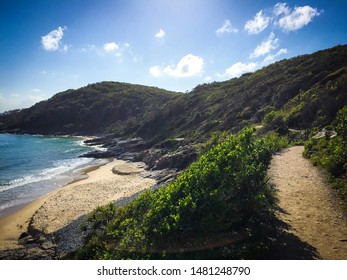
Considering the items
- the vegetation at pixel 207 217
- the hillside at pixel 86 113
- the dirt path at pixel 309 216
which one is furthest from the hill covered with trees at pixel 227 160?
the hillside at pixel 86 113

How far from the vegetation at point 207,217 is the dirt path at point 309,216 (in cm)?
141

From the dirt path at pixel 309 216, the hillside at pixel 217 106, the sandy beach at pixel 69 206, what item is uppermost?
the hillside at pixel 217 106

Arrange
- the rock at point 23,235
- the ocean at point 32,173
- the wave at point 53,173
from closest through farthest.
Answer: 1. the rock at point 23,235
2. the ocean at point 32,173
3. the wave at point 53,173

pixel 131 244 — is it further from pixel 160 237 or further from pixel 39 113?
pixel 39 113

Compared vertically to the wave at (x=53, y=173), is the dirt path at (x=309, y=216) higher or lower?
higher

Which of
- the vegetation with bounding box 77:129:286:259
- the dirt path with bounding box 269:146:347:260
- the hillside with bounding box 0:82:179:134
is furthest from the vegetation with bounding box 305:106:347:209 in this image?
the hillside with bounding box 0:82:179:134

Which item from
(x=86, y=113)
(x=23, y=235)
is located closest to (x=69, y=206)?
(x=23, y=235)

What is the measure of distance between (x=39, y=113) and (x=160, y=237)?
14296 cm

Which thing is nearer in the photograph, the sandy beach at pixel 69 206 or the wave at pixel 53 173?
→ the sandy beach at pixel 69 206

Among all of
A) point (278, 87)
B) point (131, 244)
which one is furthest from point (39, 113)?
point (131, 244)

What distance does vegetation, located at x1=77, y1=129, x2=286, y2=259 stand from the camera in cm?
888

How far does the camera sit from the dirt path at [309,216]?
988 cm

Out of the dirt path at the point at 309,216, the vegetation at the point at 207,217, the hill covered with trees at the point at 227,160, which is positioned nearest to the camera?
the vegetation at the point at 207,217

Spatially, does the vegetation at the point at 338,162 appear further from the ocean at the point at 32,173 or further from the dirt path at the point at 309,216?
the ocean at the point at 32,173
